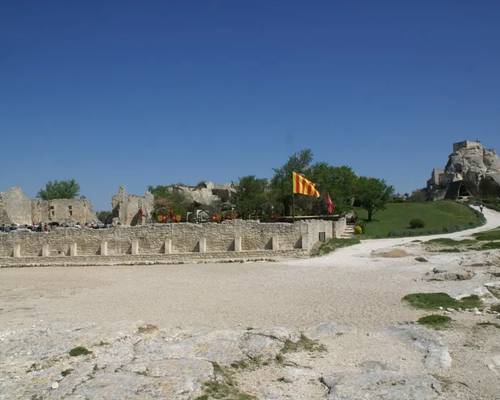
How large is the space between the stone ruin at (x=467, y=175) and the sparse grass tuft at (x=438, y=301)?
2824 inches

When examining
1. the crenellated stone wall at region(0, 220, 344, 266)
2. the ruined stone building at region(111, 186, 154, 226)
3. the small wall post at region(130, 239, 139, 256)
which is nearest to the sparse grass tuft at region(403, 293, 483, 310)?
the crenellated stone wall at region(0, 220, 344, 266)

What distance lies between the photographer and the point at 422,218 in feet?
164

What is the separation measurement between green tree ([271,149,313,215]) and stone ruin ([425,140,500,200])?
39257 millimetres

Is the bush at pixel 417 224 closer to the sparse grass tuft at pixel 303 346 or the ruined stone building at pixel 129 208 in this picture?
the ruined stone building at pixel 129 208

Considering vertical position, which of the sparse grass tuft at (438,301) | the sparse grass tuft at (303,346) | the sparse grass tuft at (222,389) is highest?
the sparse grass tuft at (438,301)

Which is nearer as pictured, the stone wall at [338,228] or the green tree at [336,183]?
the stone wall at [338,228]

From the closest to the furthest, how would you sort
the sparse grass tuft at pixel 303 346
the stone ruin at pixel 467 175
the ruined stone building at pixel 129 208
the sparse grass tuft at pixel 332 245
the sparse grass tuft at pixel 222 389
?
1. the sparse grass tuft at pixel 222 389
2. the sparse grass tuft at pixel 303 346
3. the sparse grass tuft at pixel 332 245
4. the ruined stone building at pixel 129 208
5. the stone ruin at pixel 467 175

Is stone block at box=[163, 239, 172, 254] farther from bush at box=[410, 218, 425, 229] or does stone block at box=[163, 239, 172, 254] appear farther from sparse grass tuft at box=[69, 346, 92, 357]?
bush at box=[410, 218, 425, 229]

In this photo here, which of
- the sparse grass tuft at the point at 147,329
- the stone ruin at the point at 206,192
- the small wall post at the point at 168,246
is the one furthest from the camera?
the stone ruin at the point at 206,192

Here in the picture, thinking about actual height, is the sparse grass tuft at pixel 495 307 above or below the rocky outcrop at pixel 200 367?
above

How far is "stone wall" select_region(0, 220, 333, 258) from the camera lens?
28.2 metres

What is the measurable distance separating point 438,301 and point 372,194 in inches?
1397

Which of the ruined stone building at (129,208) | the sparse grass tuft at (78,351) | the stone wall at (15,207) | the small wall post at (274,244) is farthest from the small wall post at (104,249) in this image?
the sparse grass tuft at (78,351)

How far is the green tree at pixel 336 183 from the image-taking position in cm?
4734
